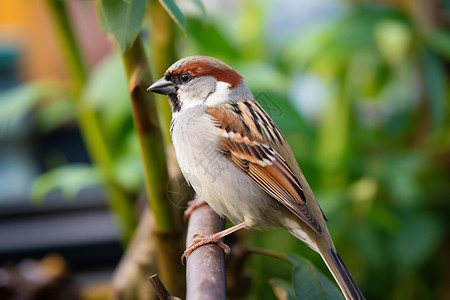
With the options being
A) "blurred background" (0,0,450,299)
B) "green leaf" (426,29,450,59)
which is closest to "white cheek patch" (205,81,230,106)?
"blurred background" (0,0,450,299)

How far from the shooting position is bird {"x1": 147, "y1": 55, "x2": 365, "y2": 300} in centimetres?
46

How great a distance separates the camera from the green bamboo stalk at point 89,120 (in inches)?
40.1

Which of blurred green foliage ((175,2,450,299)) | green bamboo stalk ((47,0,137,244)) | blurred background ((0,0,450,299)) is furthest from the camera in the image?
blurred green foliage ((175,2,450,299))

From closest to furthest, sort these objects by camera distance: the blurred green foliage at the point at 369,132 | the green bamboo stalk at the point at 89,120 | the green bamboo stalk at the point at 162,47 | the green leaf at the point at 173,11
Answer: the green leaf at the point at 173,11, the green bamboo stalk at the point at 162,47, the green bamboo stalk at the point at 89,120, the blurred green foliage at the point at 369,132

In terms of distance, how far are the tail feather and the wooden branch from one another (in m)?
0.10

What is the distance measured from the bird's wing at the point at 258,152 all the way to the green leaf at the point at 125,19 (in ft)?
0.44

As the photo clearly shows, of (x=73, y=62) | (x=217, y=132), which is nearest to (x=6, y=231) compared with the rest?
(x=73, y=62)

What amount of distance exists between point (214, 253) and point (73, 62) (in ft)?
2.38

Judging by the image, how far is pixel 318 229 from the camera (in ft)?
1.63

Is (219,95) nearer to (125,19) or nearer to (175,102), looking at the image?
(175,102)

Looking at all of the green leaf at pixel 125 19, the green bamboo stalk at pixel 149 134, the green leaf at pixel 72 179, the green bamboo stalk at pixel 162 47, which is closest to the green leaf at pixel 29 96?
the green leaf at pixel 72 179

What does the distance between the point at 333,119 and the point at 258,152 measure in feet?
3.30

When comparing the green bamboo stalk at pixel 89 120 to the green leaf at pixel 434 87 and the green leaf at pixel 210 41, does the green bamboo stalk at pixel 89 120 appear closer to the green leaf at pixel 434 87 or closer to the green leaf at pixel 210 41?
the green leaf at pixel 210 41

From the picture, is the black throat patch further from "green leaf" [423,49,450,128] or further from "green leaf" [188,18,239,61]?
"green leaf" [423,49,450,128]
